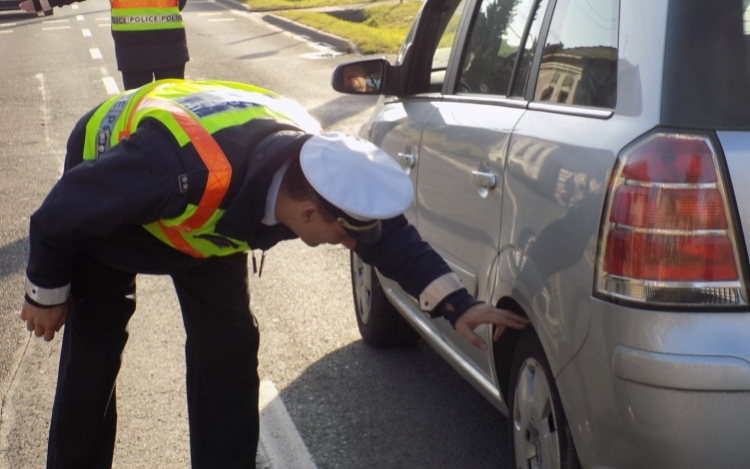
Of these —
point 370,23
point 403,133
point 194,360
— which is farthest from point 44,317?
point 370,23

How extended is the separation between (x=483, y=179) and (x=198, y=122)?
0.91 meters

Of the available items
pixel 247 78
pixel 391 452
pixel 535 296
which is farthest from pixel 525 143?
pixel 247 78

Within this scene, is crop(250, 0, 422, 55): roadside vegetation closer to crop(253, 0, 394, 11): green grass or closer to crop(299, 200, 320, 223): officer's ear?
crop(253, 0, 394, 11): green grass

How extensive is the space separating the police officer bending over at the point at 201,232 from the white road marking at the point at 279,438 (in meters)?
0.43

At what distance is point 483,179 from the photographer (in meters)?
2.92

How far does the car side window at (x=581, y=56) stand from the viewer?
2512mm

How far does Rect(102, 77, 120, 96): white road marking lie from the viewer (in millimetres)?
12945

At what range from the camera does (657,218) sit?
2.22m

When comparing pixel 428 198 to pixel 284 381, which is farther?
pixel 284 381

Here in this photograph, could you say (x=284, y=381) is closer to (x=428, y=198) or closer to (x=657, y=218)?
(x=428, y=198)

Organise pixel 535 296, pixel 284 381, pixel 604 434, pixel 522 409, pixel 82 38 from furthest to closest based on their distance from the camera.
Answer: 1. pixel 82 38
2. pixel 284 381
3. pixel 522 409
4. pixel 535 296
5. pixel 604 434

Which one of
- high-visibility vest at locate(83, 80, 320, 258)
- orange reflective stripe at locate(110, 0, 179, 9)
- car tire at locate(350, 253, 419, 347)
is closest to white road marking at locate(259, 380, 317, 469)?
car tire at locate(350, 253, 419, 347)

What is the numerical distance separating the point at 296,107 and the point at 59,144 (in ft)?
25.6

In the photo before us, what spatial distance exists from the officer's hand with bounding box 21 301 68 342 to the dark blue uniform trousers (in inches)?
6.8
